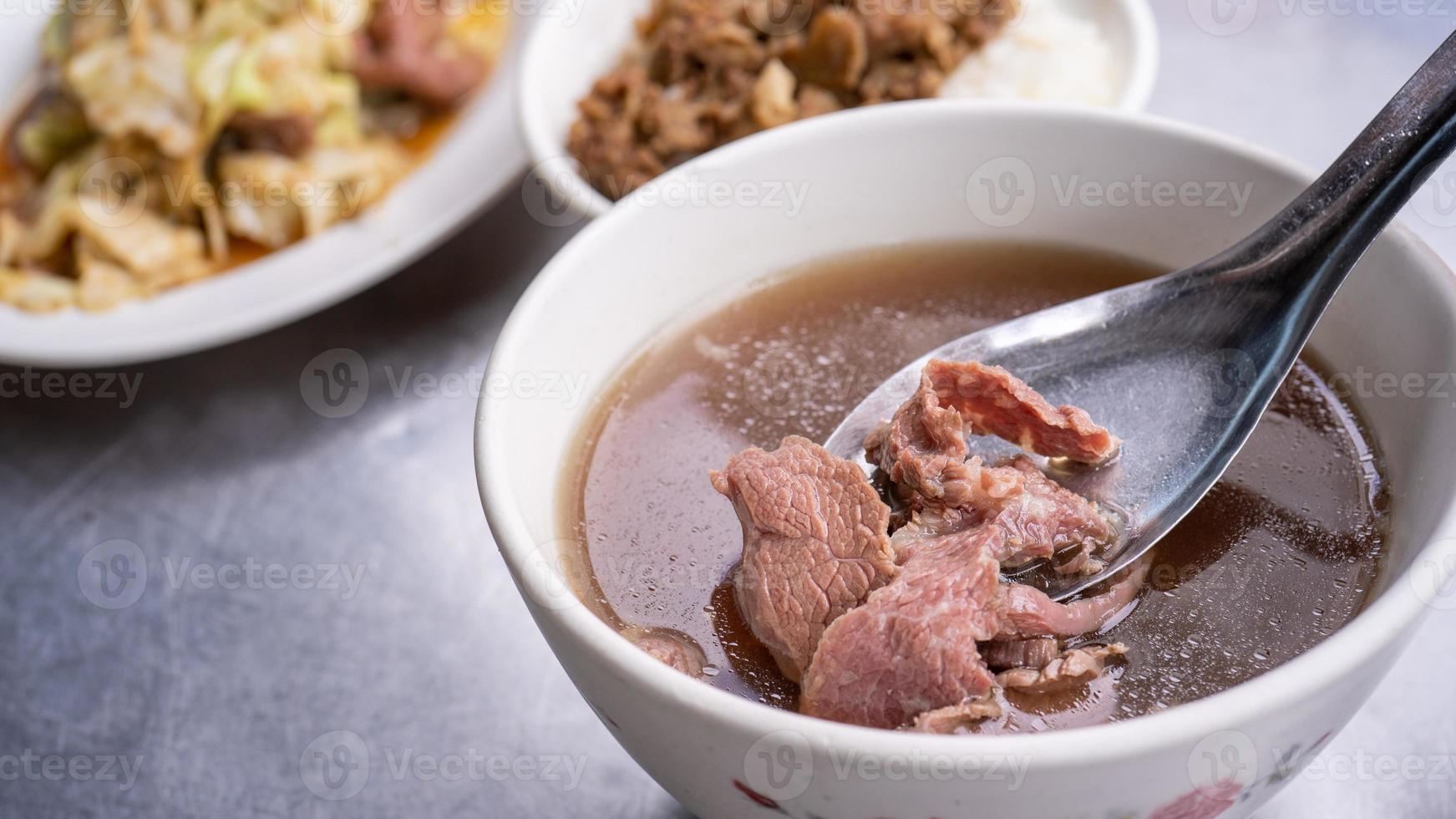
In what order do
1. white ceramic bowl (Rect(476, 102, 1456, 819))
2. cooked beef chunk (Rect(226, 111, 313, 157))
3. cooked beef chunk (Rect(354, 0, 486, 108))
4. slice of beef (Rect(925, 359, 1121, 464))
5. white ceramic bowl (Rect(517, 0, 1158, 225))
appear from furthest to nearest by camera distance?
cooked beef chunk (Rect(354, 0, 486, 108)) → cooked beef chunk (Rect(226, 111, 313, 157)) → white ceramic bowl (Rect(517, 0, 1158, 225)) → slice of beef (Rect(925, 359, 1121, 464)) → white ceramic bowl (Rect(476, 102, 1456, 819))

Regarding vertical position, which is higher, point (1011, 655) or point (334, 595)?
point (1011, 655)

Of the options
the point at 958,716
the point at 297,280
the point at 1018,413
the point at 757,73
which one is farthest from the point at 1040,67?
the point at 958,716

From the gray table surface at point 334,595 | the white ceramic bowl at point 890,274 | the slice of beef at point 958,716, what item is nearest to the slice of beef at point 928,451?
the slice of beef at point 958,716

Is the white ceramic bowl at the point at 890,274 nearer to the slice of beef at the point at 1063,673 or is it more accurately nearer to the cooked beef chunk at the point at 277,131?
the slice of beef at the point at 1063,673

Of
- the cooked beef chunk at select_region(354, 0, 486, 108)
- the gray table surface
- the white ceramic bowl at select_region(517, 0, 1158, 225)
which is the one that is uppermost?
the white ceramic bowl at select_region(517, 0, 1158, 225)

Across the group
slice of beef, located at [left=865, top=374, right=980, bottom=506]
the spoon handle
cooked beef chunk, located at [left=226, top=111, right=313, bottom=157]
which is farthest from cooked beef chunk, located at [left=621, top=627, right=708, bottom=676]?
cooked beef chunk, located at [left=226, top=111, right=313, bottom=157]

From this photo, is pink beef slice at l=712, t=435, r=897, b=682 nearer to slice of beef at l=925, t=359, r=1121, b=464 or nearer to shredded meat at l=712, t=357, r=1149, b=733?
shredded meat at l=712, t=357, r=1149, b=733

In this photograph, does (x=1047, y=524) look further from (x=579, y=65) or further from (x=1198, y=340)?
(x=579, y=65)

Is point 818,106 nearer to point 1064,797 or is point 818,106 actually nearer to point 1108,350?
point 1108,350
